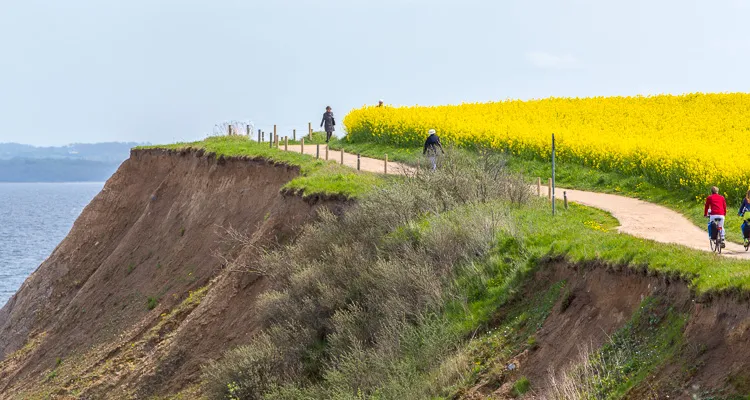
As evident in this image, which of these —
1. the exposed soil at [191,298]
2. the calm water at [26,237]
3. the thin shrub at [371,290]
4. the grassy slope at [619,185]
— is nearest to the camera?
the exposed soil at [191,298]

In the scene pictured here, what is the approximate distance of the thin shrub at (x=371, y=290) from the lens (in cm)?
1761

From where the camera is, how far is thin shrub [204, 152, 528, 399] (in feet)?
57.8

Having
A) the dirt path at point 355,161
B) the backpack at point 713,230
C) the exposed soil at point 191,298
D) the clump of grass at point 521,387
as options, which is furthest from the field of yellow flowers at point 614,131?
the clump of grass at point 521,387

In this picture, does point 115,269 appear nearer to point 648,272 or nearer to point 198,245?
point 198,245

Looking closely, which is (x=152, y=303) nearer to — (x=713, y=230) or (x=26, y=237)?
(x=713, y=230)

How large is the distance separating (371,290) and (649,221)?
25.8 feet

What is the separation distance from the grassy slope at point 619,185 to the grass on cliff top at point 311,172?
1903 mm

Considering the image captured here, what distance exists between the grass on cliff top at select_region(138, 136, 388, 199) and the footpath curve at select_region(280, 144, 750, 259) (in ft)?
4.70

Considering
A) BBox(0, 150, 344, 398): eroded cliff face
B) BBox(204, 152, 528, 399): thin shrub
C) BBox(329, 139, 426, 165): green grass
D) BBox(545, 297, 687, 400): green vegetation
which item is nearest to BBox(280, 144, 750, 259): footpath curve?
BBox(204, 152, 528, 399): thin shrub

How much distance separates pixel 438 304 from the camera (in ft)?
60.6

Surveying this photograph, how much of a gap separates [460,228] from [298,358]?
398 cm

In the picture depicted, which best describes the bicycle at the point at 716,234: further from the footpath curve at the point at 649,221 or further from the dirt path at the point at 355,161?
the dirt path at the point at 355,161

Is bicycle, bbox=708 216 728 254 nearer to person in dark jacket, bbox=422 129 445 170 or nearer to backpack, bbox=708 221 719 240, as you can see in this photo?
backpack, bbox=708 221 719 240

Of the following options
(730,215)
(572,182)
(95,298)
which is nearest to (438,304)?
(730,215)
